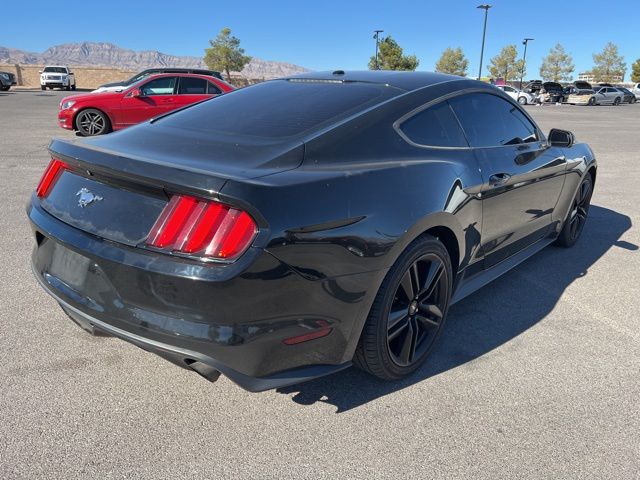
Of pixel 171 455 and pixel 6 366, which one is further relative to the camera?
pixel 6 366

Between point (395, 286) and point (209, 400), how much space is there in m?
1.06

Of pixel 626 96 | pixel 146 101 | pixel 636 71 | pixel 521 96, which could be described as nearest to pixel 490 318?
→ pixel 146 101

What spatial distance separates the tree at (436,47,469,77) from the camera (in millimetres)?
84000

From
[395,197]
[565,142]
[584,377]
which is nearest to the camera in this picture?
[395,197]

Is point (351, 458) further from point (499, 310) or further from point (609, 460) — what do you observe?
point (499, 310)

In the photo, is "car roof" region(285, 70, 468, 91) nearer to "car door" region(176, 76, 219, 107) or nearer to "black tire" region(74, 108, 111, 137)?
"black tire" region(74, 108, 111, 137)

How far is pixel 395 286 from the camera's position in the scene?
2.47m

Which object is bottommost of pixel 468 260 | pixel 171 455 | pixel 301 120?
pixel 171 455

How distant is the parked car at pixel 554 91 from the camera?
44191 millimetres

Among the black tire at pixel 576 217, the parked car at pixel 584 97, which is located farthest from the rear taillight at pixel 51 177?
the parked car at pixel 584 97

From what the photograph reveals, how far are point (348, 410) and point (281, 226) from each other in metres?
1.08

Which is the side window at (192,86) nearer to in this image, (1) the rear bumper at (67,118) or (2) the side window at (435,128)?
(1) the rear bumper at (67,118)

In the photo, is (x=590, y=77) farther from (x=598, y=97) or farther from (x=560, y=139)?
(x=560, y=139)

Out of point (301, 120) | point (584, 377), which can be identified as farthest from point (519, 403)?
point (301, 120)
